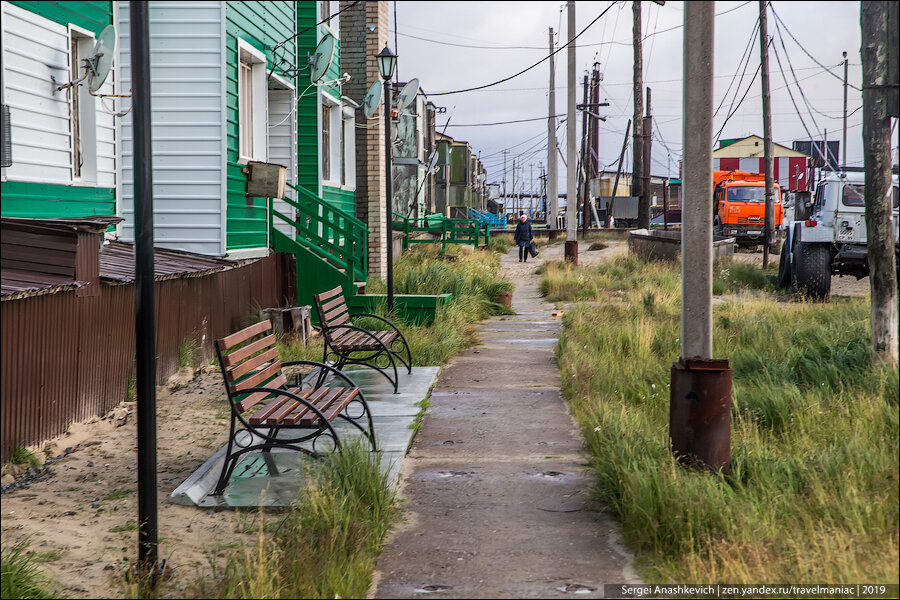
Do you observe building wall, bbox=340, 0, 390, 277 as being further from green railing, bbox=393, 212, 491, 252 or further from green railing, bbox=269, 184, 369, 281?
green railing, bbox=393, 212, 491, 252

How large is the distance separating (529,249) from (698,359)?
24562 millimetres

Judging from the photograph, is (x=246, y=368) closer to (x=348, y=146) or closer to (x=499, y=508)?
(x=499, y=508)

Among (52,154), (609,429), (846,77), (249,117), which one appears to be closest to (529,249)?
(249,117)

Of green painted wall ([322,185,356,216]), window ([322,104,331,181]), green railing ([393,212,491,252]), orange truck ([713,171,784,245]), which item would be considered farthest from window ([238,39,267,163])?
orange truck ([713,171,784,245])

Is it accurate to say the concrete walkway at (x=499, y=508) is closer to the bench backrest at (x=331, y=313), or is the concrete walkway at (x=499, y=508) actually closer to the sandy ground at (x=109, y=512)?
the sandy ground at (x=109, y=512)

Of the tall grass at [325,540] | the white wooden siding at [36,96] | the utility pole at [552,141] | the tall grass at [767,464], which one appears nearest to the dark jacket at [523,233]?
the utility pole at [552,141]

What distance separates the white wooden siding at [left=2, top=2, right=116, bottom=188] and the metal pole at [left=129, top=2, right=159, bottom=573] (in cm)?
460

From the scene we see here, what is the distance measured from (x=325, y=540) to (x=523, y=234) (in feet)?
81.8

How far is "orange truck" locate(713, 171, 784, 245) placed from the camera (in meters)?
33.0

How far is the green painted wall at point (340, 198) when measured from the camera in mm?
16770

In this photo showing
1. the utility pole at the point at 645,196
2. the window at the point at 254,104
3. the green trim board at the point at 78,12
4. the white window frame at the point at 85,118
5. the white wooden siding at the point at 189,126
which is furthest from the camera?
the utility pole at the point at 645,196

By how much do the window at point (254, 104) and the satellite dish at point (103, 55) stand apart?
3.47 meters

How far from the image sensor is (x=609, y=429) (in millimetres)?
5840

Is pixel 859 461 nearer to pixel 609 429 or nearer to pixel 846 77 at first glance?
pixel 609 429
